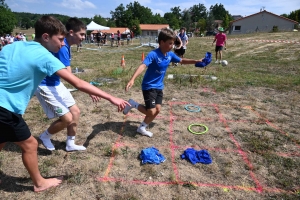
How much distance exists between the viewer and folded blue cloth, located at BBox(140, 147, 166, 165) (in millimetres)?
3215

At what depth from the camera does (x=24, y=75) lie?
2.03 metres

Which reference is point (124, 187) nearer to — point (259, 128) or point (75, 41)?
point (75, 41)

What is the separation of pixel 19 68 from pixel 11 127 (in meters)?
0.56

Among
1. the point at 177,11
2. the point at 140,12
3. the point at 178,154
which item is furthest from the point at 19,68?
the point at 177,11

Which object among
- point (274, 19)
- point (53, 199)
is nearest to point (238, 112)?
point (53, 199)

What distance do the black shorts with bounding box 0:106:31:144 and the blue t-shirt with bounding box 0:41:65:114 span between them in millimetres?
54

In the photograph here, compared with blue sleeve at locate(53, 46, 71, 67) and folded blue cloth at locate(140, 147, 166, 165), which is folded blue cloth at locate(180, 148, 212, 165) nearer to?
folded blue cloth at locate(140, 147, 166, 165)

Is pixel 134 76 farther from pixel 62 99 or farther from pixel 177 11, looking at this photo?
pixel 177 11

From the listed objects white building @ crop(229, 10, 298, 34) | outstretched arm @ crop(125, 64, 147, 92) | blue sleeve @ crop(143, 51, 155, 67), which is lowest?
outstretched arm @ crop(125, 64, 147, 92)

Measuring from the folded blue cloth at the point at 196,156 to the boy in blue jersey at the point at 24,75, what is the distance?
1.67 metres

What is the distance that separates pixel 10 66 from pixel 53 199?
1.52m

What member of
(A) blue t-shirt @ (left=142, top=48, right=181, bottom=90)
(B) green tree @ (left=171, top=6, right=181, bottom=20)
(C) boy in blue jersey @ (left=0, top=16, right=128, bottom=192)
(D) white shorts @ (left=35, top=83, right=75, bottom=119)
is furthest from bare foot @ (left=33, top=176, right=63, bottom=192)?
(B) green tree @ (left=171, top=6, right=181, bottom=20)

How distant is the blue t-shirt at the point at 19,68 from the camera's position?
1995mm

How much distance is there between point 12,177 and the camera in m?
2.88
